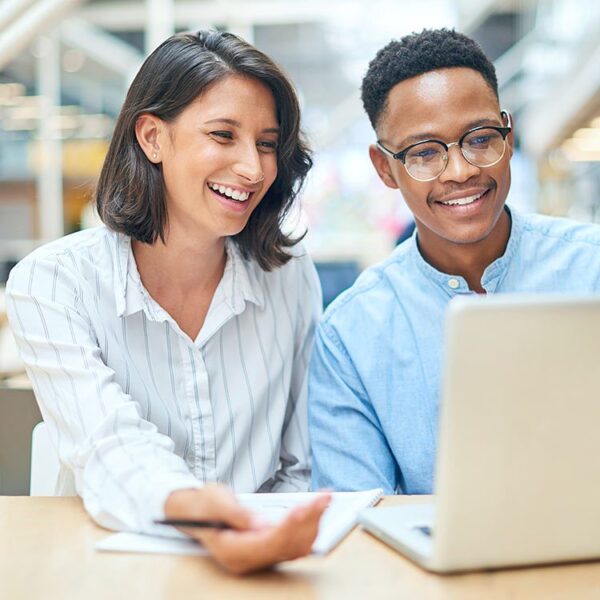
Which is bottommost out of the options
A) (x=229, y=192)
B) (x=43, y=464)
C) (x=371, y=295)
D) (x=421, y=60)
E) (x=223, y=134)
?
(x=43, y=464)

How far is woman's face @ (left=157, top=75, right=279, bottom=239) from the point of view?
1.68 meters

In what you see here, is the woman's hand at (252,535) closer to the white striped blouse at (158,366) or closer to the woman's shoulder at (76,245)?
the white striped blouse at (158,366)

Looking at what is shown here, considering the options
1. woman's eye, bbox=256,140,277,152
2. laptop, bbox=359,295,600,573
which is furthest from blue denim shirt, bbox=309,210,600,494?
laptop, bbox=359,295,600,573

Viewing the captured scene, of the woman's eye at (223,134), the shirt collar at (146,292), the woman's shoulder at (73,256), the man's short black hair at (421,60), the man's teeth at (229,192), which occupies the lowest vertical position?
the shirt collar at (146,292)

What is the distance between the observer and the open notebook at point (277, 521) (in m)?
1.07

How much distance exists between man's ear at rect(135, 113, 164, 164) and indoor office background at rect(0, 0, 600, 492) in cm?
540

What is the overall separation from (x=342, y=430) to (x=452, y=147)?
563 millimetres

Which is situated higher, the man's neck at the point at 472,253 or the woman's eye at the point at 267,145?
the woman's eye at the point at 267,145

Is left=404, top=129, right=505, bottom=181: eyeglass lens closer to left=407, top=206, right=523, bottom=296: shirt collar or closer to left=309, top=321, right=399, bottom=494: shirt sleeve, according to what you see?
left=407, top=206, right=523, bottom=296: shirt collar

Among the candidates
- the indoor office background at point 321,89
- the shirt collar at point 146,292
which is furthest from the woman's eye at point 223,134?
the indoor office background at point 321,89

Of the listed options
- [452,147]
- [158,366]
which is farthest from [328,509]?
[452,147]

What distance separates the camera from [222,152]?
1.68m

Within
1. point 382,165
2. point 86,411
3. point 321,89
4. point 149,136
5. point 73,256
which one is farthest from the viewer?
point 321,89

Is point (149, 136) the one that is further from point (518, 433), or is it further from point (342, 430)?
point (518, 433)
